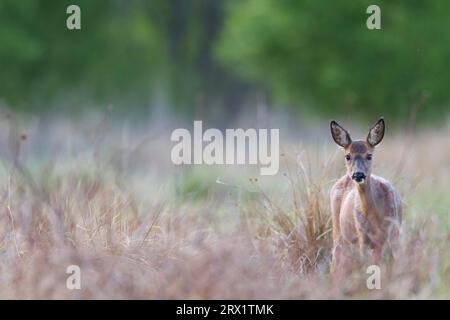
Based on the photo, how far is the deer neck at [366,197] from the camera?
7.41 meters

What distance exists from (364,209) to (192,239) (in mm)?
1378

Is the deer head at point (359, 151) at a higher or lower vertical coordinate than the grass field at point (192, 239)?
higher

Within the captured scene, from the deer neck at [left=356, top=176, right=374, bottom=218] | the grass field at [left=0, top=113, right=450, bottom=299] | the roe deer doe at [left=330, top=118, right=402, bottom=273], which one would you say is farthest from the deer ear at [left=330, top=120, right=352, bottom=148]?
the grass field at [left=0, top=113, right=450, bottom=299]

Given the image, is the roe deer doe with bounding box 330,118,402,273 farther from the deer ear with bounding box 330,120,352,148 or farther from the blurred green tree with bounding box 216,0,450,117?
the blurred green tree with bounding box 216,0,450,117

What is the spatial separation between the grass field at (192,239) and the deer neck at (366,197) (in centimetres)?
38

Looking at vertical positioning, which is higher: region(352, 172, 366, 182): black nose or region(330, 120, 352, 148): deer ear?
region(330, 120, 352, 148): deer ear

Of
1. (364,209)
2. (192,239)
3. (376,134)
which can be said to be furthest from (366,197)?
(192,239)

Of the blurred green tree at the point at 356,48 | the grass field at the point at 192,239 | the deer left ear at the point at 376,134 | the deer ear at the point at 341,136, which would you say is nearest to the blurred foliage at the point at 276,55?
the blurred green tree at the point at 356,48

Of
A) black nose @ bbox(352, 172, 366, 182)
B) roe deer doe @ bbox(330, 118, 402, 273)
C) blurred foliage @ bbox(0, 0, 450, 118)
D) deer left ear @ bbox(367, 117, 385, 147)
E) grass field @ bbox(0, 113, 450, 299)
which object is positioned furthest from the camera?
blurred foliage @ bbox(0, 0, 450, 118)

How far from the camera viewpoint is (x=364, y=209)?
7.42m

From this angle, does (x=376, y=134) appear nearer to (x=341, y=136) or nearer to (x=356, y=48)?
(x=341, y=136)

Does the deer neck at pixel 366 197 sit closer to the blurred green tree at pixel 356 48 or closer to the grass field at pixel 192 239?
the grass field at pixel 192 239

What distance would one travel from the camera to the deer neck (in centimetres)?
741
